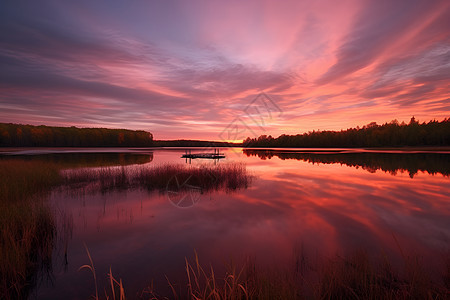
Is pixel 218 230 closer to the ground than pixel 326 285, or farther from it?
closer to the ground

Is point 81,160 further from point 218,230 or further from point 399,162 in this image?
point 399,162

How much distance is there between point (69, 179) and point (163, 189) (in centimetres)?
966

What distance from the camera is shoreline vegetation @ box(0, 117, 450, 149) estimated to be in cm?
10129

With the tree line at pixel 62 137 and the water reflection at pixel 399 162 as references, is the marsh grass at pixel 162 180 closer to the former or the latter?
the water reflection at pixel 399 162

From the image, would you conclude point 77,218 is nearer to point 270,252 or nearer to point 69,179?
point 270,252

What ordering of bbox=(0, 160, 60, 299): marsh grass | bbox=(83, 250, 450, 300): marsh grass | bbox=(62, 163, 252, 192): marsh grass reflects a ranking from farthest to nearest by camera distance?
1. bbox=(62, 163, 252, 192): marsh grass
2. bbox=(0, 160, 60, 299): marsh grass
3. bbox=(83, 250, 450, 300): marsh grass

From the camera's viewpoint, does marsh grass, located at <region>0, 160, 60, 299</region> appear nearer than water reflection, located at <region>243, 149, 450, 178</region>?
Yes

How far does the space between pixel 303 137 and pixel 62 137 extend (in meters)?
178

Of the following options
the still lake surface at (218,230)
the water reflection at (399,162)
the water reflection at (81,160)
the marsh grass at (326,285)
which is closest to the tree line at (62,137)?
the water reflection at (81,160)

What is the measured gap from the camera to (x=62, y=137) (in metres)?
139

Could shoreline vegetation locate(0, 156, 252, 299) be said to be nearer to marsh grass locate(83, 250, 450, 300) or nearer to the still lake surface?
the still lake surface

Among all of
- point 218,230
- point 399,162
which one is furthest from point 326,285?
point 399,162

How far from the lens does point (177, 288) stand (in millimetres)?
5270

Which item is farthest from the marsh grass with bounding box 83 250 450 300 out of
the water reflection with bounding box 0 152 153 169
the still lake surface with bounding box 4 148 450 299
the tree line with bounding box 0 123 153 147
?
the tree line with bounding box 0 123 153 147
